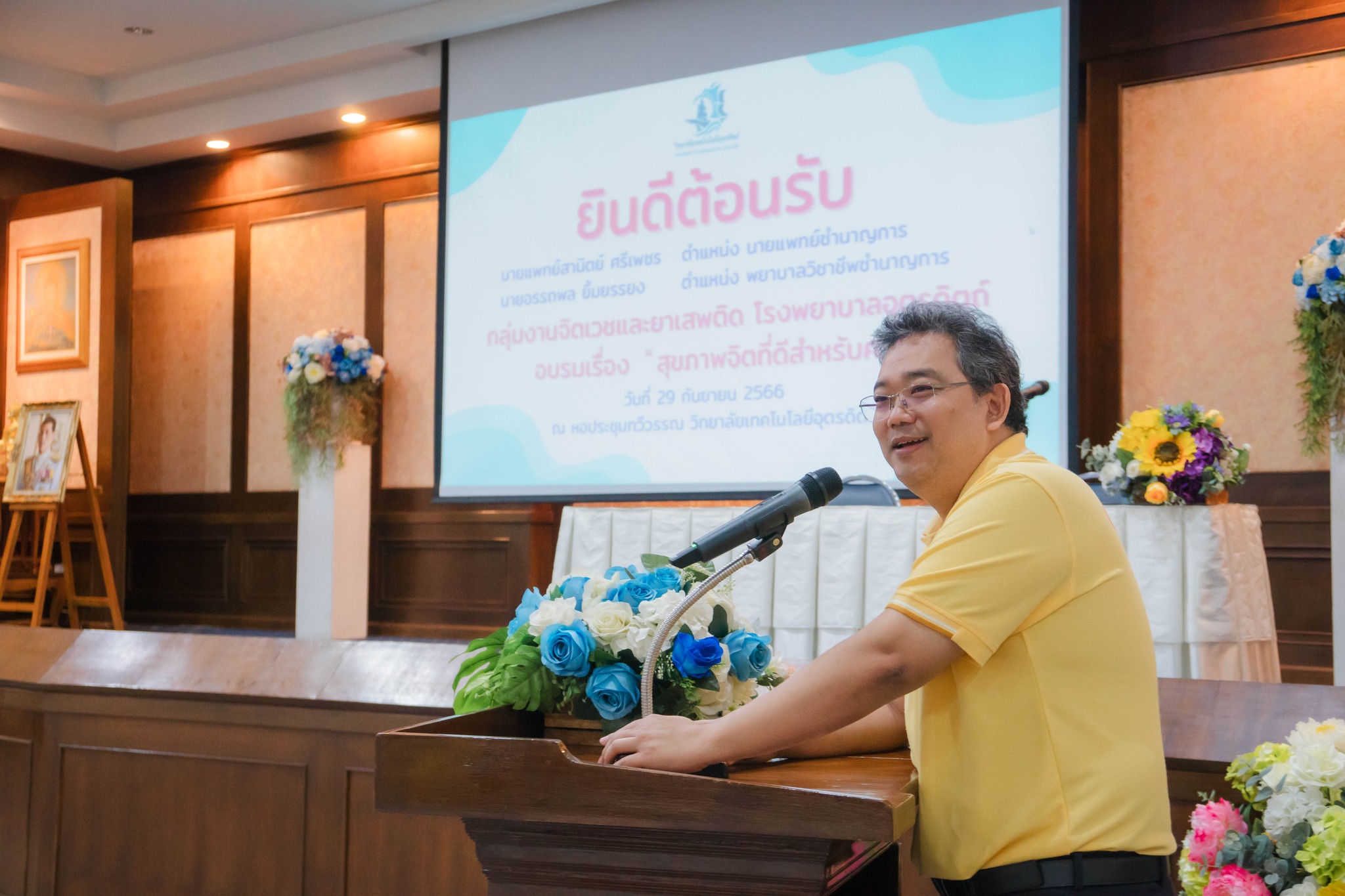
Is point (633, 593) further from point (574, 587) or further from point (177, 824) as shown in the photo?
point (177, 824)

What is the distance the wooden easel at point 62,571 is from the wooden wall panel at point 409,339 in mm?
1545

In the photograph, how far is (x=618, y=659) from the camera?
1.36m

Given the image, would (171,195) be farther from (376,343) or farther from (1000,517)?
(1000,517)

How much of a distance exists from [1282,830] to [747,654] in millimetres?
789

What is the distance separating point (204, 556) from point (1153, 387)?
5616 millimetres

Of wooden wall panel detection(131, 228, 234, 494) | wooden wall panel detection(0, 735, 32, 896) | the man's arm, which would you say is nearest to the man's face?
the man's arm

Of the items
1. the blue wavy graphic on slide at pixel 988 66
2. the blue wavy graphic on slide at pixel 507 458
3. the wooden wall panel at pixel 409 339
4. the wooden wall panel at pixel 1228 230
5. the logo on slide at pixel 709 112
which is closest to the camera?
the blue wavy graphic on slide at pixel 988 66

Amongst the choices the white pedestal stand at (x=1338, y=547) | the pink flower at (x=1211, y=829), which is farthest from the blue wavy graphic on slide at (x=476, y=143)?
the pink flower at (x=1211, y=829)

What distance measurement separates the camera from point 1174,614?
331 centimetres

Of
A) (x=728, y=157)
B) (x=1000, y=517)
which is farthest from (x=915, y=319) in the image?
(x=728, y=157)

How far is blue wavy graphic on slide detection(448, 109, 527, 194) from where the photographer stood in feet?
18.2

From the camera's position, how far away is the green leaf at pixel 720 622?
4.77ft

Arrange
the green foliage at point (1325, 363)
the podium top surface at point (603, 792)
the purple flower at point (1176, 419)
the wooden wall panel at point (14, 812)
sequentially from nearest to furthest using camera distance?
the podium top surface at point (603, 792) < the wooden wall panel at point (14, 812) < the purple flower at point (1176, 419) < the green foliage at point (1325, 363)

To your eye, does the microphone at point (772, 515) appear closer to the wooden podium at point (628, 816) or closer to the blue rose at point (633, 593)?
the blue rose at point (633, 593)
